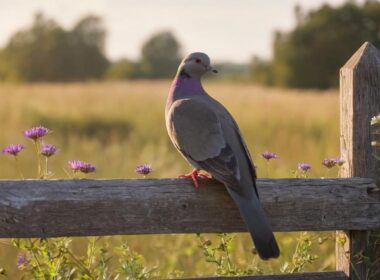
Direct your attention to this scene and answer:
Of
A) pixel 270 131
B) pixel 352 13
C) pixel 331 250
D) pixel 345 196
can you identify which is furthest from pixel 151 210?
pixel 352 13

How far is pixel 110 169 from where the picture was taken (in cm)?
818

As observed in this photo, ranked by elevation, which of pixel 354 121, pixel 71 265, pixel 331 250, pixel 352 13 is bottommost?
pixel 331 250

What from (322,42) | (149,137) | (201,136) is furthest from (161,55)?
(201,136)

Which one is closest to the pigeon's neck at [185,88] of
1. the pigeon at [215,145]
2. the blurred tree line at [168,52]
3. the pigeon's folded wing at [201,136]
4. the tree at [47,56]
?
the pigeon at [215,145]

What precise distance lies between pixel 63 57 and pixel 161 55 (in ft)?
35.4

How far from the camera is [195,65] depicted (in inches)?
140

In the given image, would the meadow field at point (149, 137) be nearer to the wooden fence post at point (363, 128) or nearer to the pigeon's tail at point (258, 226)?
the wooden fence post at point (363, 128)

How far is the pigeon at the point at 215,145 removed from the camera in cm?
283

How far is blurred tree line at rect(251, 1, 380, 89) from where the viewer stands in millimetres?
32594

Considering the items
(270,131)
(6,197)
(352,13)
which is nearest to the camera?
(6,197)

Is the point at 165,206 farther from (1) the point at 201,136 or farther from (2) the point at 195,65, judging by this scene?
(2) the point at 195,65

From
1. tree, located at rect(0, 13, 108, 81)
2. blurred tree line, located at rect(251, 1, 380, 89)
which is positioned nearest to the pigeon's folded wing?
blurred tree line, located at rect(251, 1, 380, 89)

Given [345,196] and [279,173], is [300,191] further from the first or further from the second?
[279,173]

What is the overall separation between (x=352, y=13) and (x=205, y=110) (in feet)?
106
